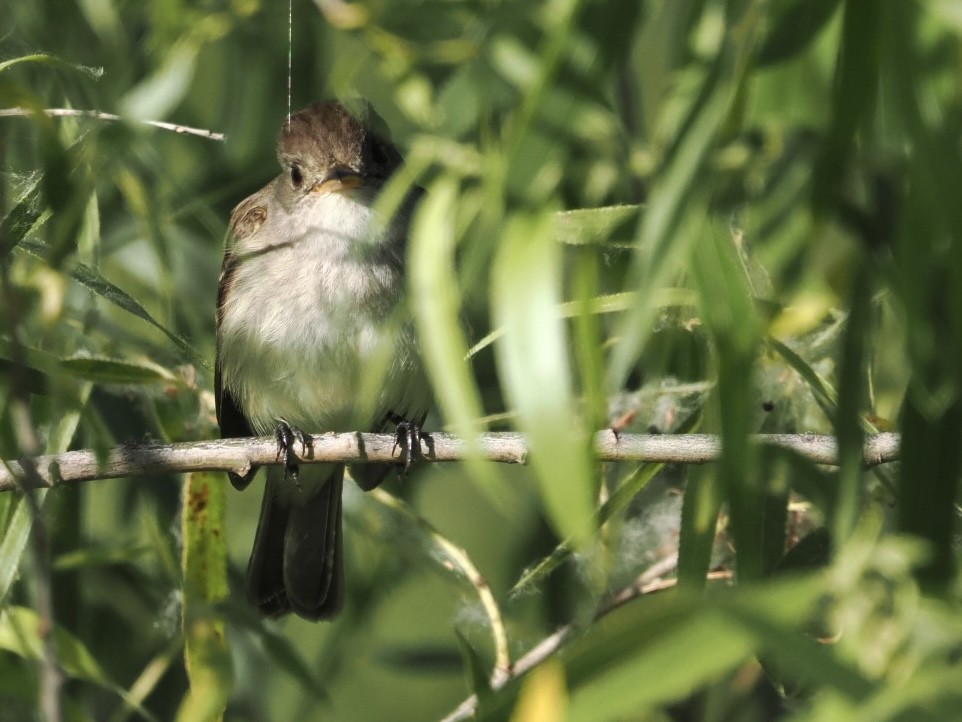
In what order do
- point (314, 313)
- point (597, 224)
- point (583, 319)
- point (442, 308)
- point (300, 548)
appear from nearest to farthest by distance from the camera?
point (442, 308) → point (583, 319) → point (597, 224) → point (314, 313) → point (300, 548)

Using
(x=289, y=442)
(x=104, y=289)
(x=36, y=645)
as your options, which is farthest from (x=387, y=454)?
(x=36, y=645)

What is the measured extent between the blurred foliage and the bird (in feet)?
0.41

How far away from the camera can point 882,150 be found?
2.06 meters

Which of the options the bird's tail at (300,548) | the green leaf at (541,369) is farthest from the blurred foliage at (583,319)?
the bird's tail at (300,548)

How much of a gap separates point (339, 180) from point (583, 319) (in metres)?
1.62

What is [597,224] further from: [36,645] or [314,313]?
[314,313]

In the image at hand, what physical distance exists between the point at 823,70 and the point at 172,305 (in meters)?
1.36

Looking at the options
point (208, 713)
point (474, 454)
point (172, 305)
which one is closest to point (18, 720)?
point (172, 305)

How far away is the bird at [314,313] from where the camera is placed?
3.27 m

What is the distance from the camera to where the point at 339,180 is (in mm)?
3309

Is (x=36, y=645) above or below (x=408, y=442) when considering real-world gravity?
below

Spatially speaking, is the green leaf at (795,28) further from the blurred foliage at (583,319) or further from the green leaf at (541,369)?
the green leaf at (541,369)

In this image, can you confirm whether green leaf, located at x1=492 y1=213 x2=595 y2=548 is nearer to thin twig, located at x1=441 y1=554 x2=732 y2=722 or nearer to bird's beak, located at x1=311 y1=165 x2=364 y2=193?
thin twig, located at x1=441 y1=554 x2=732 y2=722

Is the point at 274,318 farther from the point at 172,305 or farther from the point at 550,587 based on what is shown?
the point at 550,587
